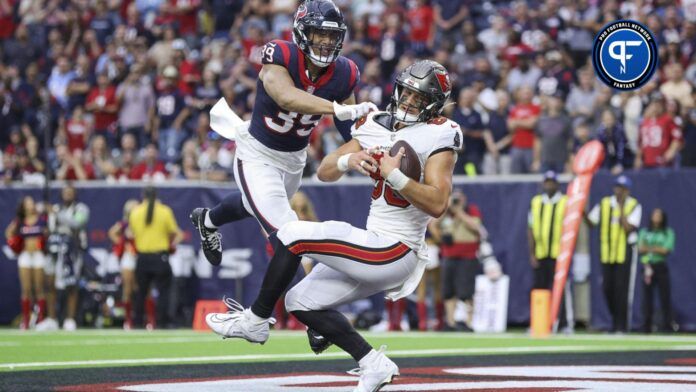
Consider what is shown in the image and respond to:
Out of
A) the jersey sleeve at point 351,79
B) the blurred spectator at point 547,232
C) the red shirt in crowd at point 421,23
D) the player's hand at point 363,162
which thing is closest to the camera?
the player's hand at point 363,162

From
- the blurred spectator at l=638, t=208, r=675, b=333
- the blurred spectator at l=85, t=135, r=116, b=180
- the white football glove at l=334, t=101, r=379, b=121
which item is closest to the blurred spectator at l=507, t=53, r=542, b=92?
→ the blurred spectator at l=638, t=208, r=675, b=333

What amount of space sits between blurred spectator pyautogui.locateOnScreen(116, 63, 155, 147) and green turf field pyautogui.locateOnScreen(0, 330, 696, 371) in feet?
16.5

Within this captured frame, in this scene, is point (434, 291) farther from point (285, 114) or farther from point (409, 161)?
point (409, 161)

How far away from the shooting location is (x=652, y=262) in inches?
561

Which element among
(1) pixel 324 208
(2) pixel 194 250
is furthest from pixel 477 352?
(2) pixel 194 250

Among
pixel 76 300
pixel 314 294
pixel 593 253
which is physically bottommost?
pixel 76 300

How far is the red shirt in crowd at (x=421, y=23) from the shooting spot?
18172 millimetres

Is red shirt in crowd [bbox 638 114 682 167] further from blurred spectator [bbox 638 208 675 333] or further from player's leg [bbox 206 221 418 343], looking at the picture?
player's leg [bbox 206 221 418 343]

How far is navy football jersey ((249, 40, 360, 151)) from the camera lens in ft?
24.6

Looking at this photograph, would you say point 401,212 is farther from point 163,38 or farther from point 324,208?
point 163,38

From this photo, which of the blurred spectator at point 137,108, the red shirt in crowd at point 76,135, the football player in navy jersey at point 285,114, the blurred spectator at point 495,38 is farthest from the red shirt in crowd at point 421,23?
the football player in navy jersey at point 285,114

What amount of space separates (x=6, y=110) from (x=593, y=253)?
10.1 metres

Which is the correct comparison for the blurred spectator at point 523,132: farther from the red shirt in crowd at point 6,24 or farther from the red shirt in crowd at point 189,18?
the red shirt in crowd at point 6,24

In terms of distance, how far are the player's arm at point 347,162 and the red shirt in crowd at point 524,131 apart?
31.3 ft
